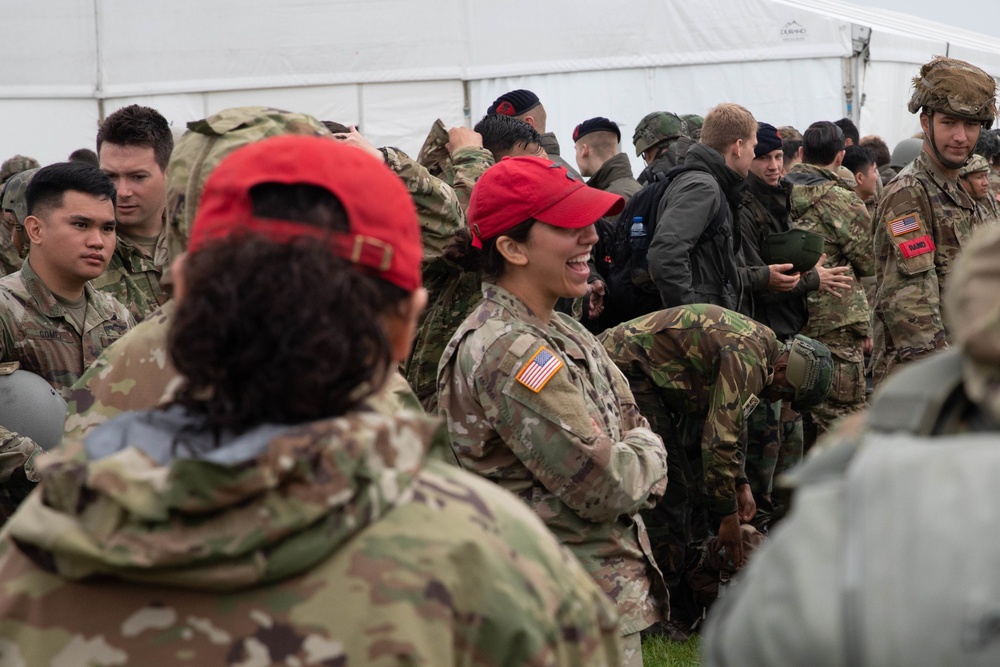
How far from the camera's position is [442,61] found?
1451 centimetres

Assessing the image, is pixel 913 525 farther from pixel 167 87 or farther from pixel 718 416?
pixel 167 87

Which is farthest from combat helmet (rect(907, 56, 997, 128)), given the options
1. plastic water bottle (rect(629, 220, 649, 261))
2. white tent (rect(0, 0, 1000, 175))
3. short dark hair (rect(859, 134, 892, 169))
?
white tent (rect(0, 0, 1000, 175))

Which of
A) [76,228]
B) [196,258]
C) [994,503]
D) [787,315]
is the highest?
[196,258]

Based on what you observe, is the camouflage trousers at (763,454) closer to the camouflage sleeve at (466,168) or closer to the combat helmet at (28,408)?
the camouflage sleeve at (466,168)

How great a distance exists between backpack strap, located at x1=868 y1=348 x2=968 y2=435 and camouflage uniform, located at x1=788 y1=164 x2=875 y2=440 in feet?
22.8

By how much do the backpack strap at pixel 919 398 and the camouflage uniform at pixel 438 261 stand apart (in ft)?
9.77

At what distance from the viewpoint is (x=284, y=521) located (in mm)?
1337

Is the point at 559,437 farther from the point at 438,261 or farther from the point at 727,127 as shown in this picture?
the point at 727,127

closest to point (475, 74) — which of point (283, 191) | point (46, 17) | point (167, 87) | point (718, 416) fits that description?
point (167, 87)

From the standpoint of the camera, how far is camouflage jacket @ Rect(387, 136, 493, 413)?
13.8 ft

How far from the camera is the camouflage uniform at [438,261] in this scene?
4.21 meters

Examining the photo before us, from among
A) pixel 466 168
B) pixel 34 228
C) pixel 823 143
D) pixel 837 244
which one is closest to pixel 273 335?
pixel 34 228

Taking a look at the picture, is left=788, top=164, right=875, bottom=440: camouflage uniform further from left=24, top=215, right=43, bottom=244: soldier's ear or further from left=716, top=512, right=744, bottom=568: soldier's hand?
left=24, top=215, right=43, bottom=244: soldier's ear

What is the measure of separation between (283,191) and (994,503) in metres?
0.94
